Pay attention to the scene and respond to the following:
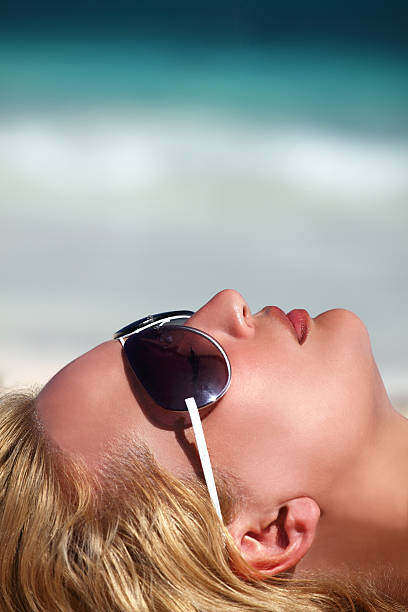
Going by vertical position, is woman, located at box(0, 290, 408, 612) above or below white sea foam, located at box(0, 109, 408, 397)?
below

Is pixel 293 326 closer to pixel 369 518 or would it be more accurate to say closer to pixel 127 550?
pixel 369 518

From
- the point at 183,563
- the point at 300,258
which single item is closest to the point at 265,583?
the point at 183,563

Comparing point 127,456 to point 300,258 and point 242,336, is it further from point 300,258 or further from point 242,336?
point 300,258

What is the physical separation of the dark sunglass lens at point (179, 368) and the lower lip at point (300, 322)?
220mm

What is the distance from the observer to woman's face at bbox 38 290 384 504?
1330 millimetres

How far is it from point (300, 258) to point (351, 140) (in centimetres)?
86

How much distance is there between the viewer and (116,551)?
1.30 meters

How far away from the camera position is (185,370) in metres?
1.36

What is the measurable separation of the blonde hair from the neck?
3.1 inches

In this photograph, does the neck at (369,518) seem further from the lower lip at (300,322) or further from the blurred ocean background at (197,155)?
the blurred ocean background at (197,155)

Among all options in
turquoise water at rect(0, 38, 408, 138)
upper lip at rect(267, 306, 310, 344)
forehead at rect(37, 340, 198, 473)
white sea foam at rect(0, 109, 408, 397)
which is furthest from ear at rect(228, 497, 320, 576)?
turquoise water at rect(0, 38, 408, 138)

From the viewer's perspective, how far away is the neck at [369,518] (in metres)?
1.38

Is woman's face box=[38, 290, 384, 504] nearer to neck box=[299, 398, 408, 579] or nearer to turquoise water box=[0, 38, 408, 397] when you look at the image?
neck box=[299, 398, 408, 579]

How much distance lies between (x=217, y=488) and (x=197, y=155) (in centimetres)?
274
